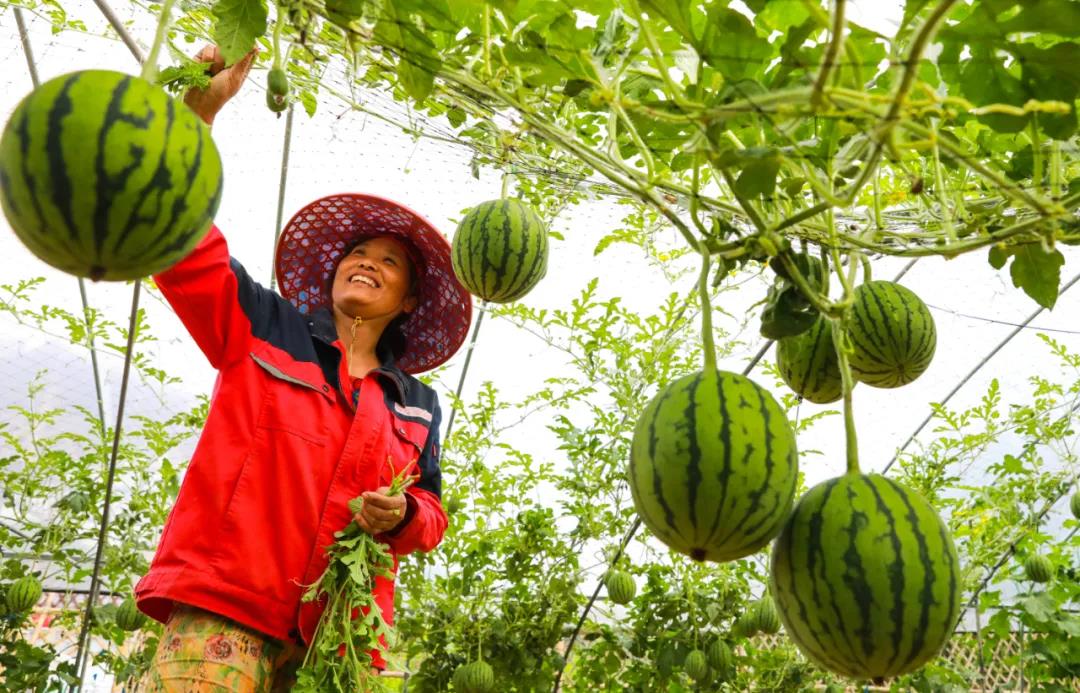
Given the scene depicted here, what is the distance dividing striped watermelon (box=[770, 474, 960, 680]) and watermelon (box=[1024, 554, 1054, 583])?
4411mm

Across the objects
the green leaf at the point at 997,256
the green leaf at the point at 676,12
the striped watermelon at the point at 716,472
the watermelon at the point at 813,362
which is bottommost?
the striped watermelon at the point at 716,472

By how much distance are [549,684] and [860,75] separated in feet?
14.4

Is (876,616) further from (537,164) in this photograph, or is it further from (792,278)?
(537,164)

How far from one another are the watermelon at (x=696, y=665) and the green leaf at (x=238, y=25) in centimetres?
407

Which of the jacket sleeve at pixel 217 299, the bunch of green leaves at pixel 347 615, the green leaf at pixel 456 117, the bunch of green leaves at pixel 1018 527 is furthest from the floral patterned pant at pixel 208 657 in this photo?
the bunch of green leaves at pixel 1018 527

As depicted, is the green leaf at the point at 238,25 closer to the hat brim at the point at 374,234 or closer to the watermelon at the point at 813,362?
the watermelon at the point at 813,362

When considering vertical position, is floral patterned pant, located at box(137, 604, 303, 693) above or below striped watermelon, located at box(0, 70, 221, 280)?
below

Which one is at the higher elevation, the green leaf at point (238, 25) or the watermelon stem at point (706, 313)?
the green leaf at point (238, 25)

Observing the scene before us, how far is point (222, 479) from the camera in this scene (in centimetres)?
261

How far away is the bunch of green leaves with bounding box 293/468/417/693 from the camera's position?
250 cm

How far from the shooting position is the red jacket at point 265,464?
2.50 m


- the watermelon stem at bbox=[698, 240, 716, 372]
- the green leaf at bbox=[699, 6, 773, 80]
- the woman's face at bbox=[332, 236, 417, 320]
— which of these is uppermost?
the woman's face at bbox=[332, 236, 417, 320]

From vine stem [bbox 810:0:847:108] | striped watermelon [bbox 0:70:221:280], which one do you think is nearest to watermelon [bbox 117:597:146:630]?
striped watermelon [bbox 0:70:221:280]

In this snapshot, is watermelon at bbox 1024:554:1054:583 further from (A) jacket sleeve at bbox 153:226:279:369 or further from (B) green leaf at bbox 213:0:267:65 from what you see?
(B) green leaf at bbox 213:0:267:65
